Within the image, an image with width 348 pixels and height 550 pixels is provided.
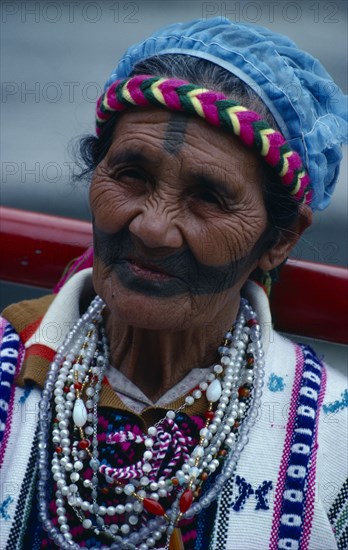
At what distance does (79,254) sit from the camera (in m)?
2.17

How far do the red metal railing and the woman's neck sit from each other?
1.04 ft

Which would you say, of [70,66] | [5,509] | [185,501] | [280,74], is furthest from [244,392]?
[70,66]

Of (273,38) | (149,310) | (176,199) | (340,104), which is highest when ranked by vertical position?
(273,38)

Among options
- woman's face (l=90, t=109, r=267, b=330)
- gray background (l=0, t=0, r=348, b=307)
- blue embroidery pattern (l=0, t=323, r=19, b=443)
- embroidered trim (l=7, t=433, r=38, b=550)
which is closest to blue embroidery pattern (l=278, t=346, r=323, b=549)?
woman's face (l=90, t=109, r=267, b=330)

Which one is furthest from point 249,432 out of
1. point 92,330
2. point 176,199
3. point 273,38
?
point 273,38

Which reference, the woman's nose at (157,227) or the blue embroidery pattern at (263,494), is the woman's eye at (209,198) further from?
the blue embroidery pattern at (263,494)

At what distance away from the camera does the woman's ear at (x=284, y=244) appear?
1785mm

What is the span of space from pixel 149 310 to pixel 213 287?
0.51 feet

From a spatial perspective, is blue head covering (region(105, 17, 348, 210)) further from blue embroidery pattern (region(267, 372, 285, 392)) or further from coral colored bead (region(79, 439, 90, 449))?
coral colored bead (region(79, 439, 90, 449))

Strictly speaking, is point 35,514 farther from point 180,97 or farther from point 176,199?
point 180,97

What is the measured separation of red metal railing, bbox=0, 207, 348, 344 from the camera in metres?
2.07

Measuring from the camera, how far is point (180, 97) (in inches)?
60.5

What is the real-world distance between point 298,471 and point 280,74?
2.85ft

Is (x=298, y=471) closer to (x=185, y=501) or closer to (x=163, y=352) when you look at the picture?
(x=185, y=501)
